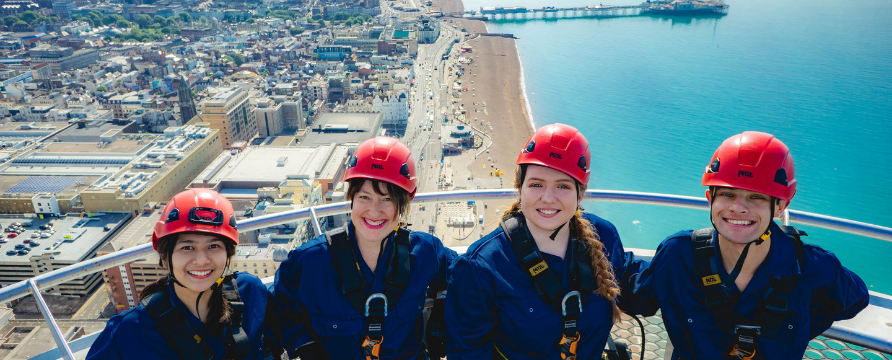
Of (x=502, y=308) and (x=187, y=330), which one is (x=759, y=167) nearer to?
(x=502, y=308)

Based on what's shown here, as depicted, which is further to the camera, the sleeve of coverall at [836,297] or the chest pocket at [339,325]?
the chest pocket at [339,325]

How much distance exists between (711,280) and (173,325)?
5.61 ft

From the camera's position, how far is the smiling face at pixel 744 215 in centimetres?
171

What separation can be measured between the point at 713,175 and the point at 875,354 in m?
1.53

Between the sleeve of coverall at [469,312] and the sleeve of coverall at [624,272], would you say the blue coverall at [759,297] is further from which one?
the sleeve of coverall at [469,312]

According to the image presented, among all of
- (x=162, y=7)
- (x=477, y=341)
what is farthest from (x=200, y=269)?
(x=162, y=7)

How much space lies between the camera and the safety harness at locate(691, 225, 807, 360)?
1.74 meters

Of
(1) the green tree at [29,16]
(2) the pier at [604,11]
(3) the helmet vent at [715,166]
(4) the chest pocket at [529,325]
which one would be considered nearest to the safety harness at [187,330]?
(4) the chest pocket at [529,325]

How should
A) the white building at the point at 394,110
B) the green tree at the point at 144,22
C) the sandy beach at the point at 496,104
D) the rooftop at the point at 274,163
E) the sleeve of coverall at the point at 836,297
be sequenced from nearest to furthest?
the sleeve of coverall at the point at 836,297 < the rooftop at the point at 274,163 < the sandy beach at the point at 496,104 < the white building at the point at 394,110 < the green tree at the point at 144,22

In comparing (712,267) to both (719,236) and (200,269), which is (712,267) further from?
(200,269)

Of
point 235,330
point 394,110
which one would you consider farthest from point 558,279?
point 394,110

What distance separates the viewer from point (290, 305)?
6.45 feet

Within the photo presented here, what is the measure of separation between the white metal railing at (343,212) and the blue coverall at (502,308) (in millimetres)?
630

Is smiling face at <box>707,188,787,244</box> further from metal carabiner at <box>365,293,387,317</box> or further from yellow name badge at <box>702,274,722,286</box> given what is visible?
metal carabiner at <box>365,293,387,317</box>
